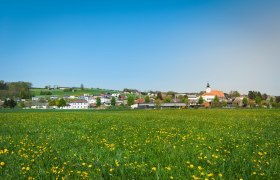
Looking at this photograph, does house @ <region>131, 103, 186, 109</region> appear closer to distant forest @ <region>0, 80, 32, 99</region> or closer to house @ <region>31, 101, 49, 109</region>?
house @ <region>31, 101, 49, 109</region>

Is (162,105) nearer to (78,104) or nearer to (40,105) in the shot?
(78,104)

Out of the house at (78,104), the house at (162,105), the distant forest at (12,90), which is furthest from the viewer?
the house at (78,104)

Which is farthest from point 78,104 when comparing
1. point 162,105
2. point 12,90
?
point 162,105

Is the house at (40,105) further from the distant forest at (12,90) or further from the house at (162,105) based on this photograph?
the house at (162,105)

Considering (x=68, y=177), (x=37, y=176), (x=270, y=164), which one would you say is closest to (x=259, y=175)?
(x=270, y=164)

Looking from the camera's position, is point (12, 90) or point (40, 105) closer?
point (12, 90)

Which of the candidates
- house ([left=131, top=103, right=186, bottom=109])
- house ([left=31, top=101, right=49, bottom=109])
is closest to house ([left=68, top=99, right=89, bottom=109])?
house ([left=31, top=101, right=49, bottom=109])

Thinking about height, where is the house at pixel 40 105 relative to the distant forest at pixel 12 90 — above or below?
below

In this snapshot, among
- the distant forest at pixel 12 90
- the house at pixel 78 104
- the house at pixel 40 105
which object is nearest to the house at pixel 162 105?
the house at pixel 78 104

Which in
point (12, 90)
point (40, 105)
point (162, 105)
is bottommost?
point (162, 105)

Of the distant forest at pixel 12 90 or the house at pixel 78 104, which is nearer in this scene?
the distant forest at pixel 12 90

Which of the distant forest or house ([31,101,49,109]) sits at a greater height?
the distant forest

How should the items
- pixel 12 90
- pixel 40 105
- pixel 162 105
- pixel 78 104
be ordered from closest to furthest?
pixel 12 90 → pixel 162 105 → pixel 40 105 → pixel 78 104

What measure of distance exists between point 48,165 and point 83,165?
0.98m
